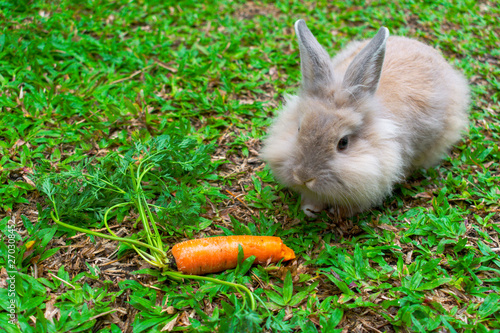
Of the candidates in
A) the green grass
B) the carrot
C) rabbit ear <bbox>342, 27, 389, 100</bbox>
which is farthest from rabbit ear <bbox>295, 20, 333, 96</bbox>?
the carrot

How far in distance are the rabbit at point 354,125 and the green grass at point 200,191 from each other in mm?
497

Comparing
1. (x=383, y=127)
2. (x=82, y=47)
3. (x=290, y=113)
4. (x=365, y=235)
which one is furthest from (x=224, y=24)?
(x=365, y=235)

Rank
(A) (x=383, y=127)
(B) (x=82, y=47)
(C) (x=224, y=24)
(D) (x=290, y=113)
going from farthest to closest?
(C) (x=224, y=24) < (B) (x=82, y=47) < (D) (x=290, y=113) < (A) (x=383, y=127)

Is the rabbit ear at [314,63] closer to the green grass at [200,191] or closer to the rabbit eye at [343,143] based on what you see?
the rabbit eye at [343,143]

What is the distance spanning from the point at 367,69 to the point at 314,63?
0.42 meters

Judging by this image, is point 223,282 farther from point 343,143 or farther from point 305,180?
point 343,143

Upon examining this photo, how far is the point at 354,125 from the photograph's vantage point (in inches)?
117

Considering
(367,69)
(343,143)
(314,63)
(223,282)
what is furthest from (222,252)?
(367,69)

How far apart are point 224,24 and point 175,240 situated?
12.5ft

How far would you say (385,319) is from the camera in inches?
103

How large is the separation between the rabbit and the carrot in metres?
0.53

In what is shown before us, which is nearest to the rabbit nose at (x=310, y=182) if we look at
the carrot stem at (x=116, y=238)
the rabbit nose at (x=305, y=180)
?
the rabbit nose at (x=305, y=180)

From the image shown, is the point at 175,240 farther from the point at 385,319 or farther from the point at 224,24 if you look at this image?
the point at 224,24

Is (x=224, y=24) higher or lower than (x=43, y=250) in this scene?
higher
